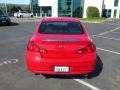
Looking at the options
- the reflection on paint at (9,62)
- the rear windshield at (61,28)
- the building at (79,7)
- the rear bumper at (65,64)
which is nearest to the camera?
the rear bumper at (65,64)

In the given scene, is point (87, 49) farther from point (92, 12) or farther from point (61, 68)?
point (92, 12)

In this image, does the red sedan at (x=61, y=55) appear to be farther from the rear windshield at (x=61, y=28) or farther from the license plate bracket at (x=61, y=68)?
the rear windshield at (x=61, y=28)

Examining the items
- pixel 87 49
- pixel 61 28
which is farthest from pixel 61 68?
pixel 61 28

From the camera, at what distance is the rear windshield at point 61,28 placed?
275 inches

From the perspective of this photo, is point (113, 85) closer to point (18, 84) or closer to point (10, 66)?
point (18, 84)

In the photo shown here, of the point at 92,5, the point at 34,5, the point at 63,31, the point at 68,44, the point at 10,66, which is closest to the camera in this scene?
the point at 68,44

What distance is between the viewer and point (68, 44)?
6.21m

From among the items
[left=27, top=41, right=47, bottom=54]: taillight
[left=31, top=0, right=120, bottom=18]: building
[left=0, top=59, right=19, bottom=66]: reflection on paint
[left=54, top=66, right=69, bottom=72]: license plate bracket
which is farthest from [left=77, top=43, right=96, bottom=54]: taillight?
[left=31, top=0, right=120, bottom=18]: building

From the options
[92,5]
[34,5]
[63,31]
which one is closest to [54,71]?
[63,31]

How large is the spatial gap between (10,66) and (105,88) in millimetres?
3459

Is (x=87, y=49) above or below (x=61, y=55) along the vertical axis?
above

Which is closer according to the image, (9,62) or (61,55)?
(61,55)

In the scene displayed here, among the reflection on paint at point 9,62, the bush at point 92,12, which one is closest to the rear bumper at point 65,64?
the reflection on paint at point 9,62

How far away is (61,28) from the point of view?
7.14 meters
